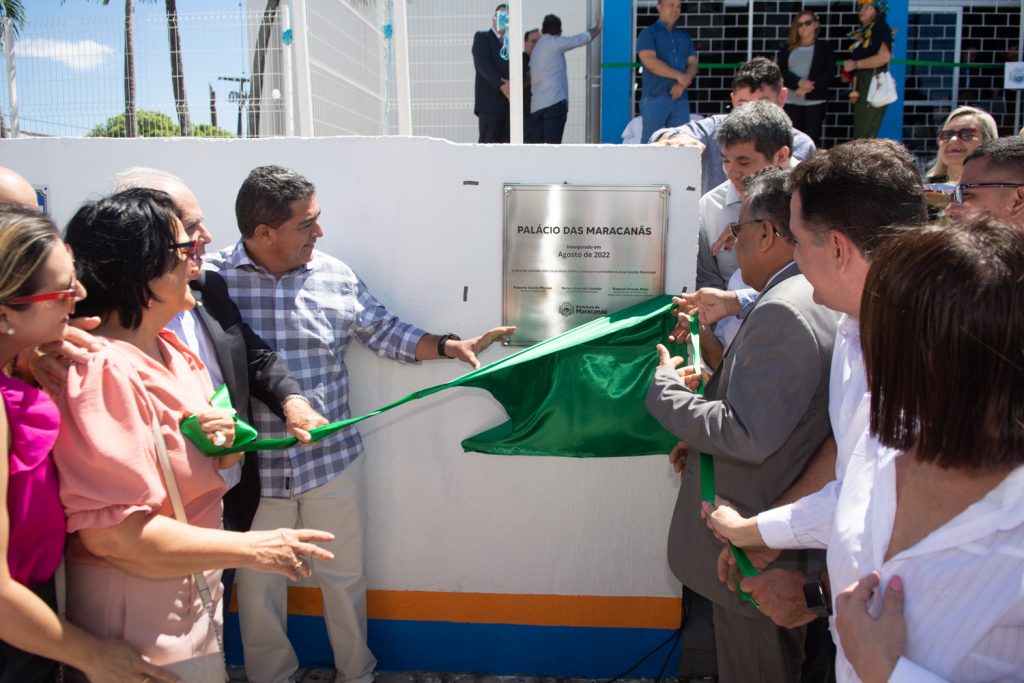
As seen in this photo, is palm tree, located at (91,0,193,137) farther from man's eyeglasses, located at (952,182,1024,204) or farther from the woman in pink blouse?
man's eyeglasses, located at (952,182,1024,204)

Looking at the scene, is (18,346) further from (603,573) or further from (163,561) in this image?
(603,573)

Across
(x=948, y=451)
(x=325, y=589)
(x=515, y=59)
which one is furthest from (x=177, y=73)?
(x=948, y=451)

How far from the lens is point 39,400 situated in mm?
1682

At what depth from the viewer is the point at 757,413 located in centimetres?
218

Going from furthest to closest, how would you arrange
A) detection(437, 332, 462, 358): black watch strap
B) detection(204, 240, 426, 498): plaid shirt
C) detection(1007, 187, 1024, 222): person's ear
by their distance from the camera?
detection(437, 332, 462, 358): black watch strap
detection(204, 240, 426, 498): plaid shirt
detection(1007, 187, 1024, 222): person's ear

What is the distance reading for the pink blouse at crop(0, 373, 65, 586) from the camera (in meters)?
1.63

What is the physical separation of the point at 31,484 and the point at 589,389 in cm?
192

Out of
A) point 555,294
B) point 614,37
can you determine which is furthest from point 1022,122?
point 555,294

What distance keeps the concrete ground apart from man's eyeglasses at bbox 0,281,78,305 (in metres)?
2.41

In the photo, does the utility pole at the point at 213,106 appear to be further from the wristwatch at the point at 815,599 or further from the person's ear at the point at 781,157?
the wristwatch at the point at 815,599

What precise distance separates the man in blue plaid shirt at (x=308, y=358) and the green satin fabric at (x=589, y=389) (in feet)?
0.86

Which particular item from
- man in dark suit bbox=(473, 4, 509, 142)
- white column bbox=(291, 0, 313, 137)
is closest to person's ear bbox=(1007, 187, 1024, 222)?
white column bbox=(291, 0, 313, 137)

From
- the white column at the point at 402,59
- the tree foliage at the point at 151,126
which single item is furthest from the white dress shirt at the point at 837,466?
the tree foliage at the point at 151,126

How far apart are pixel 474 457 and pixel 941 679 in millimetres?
2405
